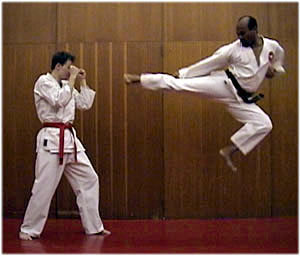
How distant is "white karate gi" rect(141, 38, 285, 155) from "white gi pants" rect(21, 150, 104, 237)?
1025mm

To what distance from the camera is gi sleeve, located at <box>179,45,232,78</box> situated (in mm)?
4242

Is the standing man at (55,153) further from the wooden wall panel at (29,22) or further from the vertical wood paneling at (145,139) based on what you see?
the wooden wall panel at (29,22)

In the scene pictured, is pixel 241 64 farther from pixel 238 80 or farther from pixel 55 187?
pixel 55 187

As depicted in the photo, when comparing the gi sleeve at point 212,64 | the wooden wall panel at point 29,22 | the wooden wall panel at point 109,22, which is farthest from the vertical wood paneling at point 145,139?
the gi sleeve at point 212,64

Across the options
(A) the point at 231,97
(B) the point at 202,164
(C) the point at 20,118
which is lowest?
(B) the point at 202,164

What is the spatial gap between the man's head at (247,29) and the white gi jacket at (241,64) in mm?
70

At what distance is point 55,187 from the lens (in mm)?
4754

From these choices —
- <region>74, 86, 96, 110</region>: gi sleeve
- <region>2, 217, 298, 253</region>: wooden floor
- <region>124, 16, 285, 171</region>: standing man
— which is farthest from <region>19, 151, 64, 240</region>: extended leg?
<region>124, 16, 285, 171</region>: standing man

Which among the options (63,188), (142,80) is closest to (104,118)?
(63,188)

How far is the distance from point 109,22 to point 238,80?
74.4 inches

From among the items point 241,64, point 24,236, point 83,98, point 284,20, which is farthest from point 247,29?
point 24,236

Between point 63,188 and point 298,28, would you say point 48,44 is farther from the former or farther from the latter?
point 298,28

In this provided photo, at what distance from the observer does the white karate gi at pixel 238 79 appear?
13.8 ft

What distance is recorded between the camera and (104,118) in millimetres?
5734
